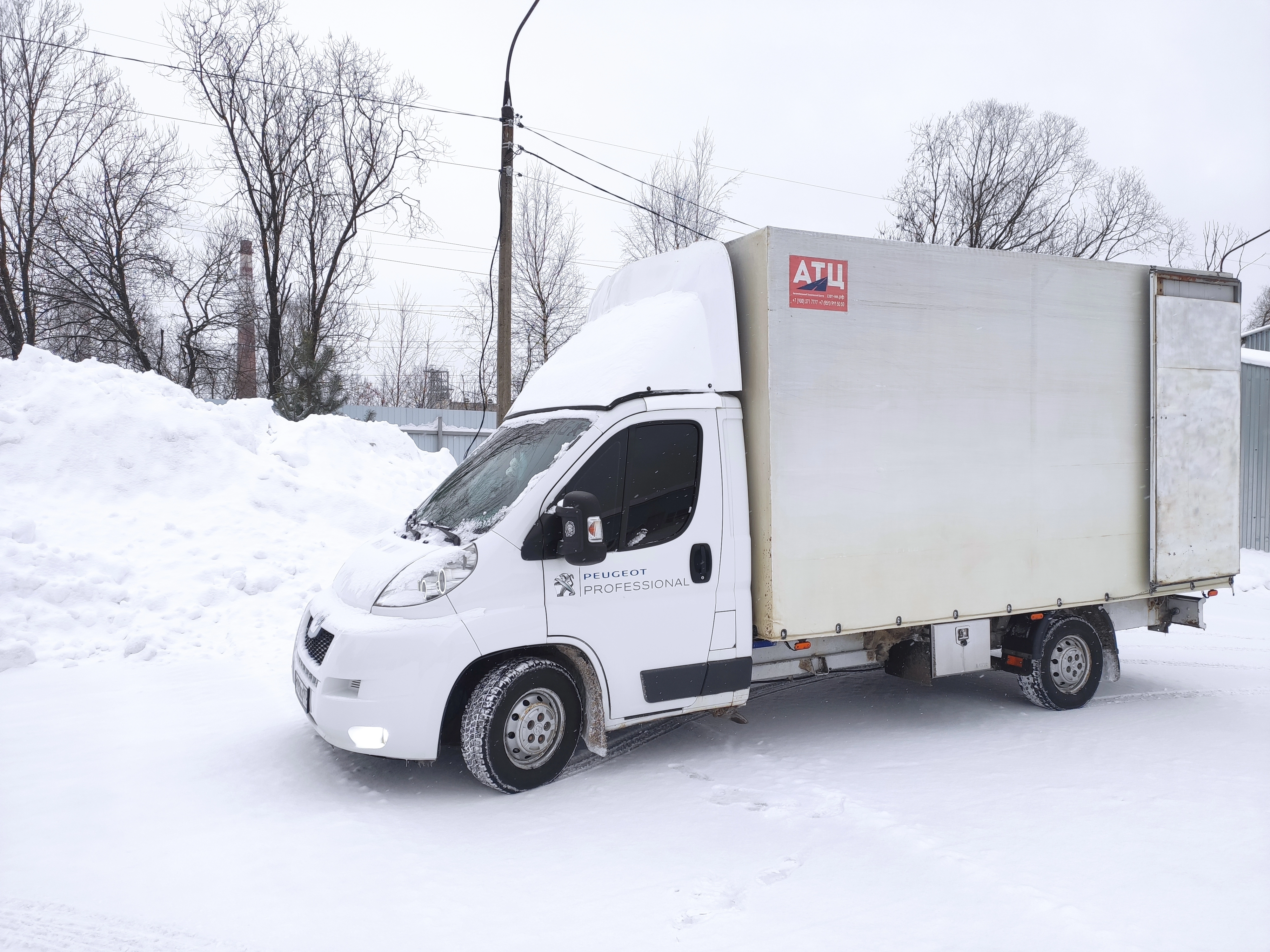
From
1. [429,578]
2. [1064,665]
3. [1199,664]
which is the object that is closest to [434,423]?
[1199,664]

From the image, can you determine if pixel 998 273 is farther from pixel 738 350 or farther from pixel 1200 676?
pixel 1200 676

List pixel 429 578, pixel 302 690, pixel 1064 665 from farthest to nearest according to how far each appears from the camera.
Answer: pixel 1064 665, pixel 302 690, pixel 429 578

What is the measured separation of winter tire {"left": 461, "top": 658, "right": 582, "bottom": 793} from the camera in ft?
16.4

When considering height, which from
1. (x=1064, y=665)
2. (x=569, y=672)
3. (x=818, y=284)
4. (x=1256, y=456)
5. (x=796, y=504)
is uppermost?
(x=818, y=284)

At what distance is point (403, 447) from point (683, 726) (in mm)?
10923

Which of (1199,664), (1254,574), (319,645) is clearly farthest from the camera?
(1254,574)

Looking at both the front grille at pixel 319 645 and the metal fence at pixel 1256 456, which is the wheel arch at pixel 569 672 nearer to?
the front grille at pixel 319 645

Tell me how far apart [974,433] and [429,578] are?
3.93 metres

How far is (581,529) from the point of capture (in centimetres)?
502

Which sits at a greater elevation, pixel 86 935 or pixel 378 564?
pixel 378 564

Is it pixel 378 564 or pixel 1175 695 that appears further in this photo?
pixel 1175 695

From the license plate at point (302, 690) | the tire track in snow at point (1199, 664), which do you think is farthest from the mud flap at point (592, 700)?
the tire track in snow at point (1199, 664)

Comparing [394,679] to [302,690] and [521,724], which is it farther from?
[302,690]

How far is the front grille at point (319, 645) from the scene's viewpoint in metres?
5.15
